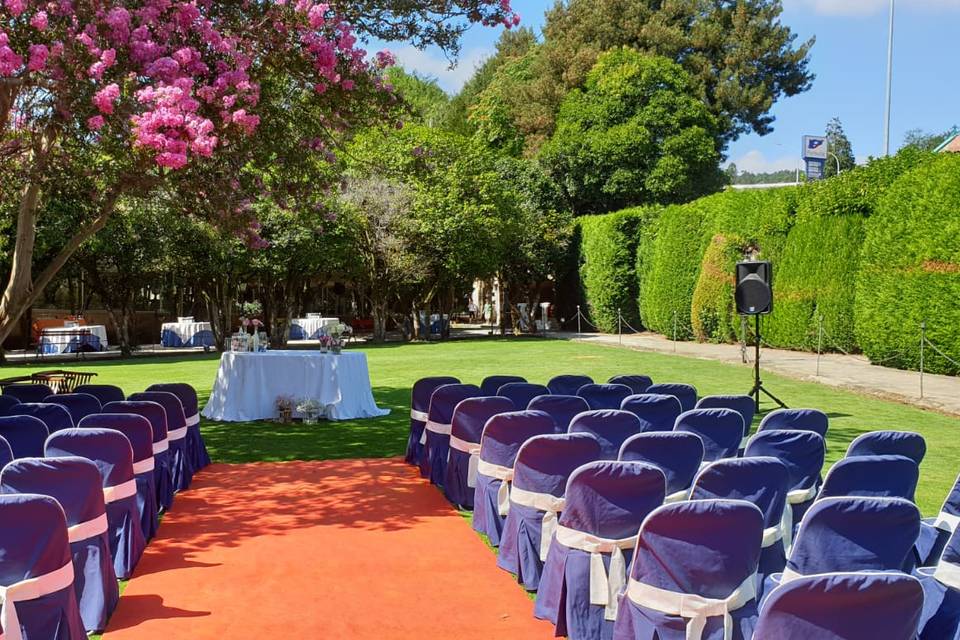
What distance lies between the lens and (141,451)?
6.16 meters

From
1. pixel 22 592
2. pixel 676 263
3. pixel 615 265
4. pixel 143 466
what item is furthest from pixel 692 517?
pixel 615 265

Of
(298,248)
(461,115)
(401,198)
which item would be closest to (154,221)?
(298,248)

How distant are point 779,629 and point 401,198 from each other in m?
26.4

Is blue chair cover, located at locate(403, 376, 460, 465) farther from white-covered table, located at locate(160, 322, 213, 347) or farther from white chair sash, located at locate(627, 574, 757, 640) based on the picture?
white-covered table, located at locate(160, 322, 213, 347)

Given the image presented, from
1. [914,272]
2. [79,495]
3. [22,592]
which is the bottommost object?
[22,592]

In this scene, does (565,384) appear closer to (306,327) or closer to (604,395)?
(604,395)

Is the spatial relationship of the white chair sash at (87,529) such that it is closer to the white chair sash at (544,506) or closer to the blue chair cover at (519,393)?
the white chair sash at (544,506)

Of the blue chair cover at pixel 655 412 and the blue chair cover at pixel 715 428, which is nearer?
the blue chair cover at pixel 715 428

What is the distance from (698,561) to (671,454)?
5.12ft

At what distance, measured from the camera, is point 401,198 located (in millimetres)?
28391

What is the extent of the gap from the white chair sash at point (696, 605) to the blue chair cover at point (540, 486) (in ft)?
4.90

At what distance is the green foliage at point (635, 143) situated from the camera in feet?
117

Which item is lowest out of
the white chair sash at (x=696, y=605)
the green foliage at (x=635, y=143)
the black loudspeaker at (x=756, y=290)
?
the white chair sash at (x=696, y=605)

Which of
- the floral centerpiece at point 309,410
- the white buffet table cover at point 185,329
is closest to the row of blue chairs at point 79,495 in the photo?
the floral centerpiece at point 309,410
